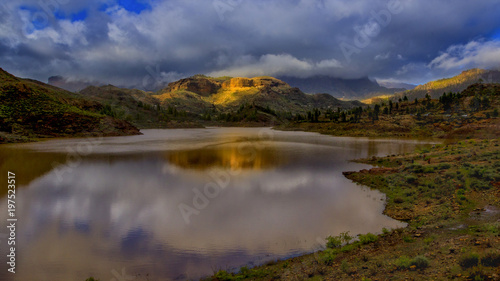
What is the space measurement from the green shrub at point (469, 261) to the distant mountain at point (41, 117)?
229 feet

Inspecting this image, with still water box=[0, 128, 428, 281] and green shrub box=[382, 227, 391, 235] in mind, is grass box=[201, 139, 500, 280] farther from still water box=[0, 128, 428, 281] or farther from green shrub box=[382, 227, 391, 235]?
still water box=[0, 128, 428, 281]

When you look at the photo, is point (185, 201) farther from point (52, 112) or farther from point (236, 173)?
point (52, 112)

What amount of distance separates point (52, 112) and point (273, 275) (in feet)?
273

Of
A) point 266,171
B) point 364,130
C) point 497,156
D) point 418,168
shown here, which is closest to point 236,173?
point 266,171

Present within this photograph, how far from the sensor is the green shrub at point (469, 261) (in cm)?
681

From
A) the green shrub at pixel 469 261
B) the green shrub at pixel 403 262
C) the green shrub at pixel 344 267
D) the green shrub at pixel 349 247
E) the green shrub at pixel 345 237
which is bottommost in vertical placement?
the green shrub at pixel 345 237

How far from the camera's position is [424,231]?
35.3 ft

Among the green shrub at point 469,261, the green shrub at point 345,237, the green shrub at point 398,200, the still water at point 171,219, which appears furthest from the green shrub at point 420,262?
the green shrub at point 398,200

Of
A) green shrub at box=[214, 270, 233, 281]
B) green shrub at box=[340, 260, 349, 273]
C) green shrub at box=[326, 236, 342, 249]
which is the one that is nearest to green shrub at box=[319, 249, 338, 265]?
green shrub at box=[340, 260, 349, 273]

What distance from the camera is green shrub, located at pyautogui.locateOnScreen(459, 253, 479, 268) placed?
6.81 m

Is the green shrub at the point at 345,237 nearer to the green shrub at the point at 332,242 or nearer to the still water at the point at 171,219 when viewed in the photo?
the green shrub at the point at 332,242

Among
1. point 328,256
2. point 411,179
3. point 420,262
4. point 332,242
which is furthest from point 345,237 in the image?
point 411,179

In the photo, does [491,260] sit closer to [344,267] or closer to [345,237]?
[344,267]

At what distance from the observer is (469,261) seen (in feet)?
22.6
